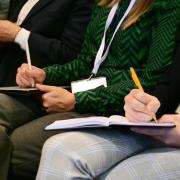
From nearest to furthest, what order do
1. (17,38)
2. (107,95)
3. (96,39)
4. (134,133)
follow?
(134,133) → (107,95) → (96,39) → (17,38)

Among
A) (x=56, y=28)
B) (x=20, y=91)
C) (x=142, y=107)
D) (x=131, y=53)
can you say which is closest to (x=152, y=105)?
(x=142, y=107)

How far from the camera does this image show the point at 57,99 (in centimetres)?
146

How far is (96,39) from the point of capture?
1560 millimetres

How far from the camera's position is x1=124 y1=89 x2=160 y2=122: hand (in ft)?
3.65

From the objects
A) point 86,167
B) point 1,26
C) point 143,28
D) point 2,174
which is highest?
point 143,28

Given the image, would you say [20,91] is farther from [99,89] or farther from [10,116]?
[99,89]

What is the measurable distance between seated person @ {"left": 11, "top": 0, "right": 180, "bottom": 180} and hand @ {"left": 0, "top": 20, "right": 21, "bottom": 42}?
0.18 metres

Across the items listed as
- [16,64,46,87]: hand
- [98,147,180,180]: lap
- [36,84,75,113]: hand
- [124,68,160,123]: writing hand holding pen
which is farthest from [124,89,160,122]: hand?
[16,64,46,87]: hand

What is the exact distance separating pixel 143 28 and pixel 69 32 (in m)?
0.37

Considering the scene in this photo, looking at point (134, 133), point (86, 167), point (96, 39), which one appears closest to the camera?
point (86, 167)

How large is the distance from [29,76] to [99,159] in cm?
55

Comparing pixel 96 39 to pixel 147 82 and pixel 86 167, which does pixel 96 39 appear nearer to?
pixel 147 82

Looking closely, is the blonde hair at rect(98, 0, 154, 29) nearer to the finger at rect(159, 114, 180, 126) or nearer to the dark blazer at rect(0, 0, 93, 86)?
the dark blazer at rect(0, 0, 93, 86)

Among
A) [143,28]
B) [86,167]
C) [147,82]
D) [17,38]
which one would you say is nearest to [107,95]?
[147,82]
